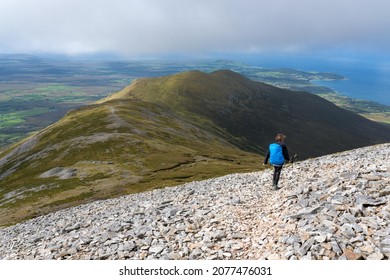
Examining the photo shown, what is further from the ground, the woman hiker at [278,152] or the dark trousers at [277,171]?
the woman hiker at [278,152]

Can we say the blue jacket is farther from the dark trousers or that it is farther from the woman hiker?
the dark trousers

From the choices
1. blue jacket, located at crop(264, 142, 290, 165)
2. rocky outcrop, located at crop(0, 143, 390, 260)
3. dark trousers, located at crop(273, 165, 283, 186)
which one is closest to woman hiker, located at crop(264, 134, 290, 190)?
blue jacket, located at crop(264, 142, 290, 165)

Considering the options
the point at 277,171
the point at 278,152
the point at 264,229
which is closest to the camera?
the point at 264,229

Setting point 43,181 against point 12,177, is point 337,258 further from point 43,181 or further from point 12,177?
point 12,177

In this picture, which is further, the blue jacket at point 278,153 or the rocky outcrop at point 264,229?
the blue jacket at point 278,153

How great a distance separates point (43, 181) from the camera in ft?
281

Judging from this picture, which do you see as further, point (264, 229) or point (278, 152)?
point (278, 152)

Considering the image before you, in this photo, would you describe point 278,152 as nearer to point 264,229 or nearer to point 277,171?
point 277,171

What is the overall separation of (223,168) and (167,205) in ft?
198

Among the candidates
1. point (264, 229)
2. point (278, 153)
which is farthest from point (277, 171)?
point (264, 229)

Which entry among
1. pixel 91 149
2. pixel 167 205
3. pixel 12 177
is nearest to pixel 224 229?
pixel 167 205

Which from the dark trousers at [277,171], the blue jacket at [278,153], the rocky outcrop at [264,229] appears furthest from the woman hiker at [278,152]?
the rocky outcrop at [264,229]

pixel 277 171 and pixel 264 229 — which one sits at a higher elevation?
pixel 277 171

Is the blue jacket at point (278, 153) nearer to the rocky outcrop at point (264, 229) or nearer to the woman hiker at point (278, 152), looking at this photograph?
the woman hiker at point (278, 152)
